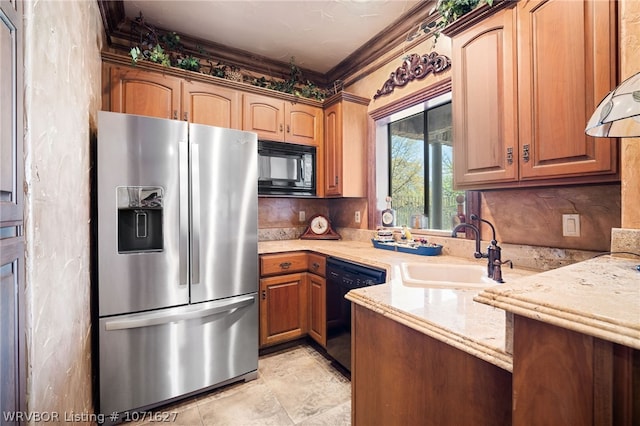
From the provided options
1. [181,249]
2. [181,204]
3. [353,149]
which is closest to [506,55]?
[353,149]

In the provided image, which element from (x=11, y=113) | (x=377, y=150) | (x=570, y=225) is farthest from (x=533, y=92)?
(x=11, y=113)

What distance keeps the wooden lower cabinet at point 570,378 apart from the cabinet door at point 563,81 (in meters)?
0.95

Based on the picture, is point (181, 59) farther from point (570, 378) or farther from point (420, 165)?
point (570, 378)

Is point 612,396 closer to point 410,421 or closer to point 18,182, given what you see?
point 410,421

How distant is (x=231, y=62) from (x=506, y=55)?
2.40 meters

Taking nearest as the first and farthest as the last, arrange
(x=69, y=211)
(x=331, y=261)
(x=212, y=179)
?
1. (x=69, y=211)
2. (x=212, y=179)
3. (x=331, y=261)

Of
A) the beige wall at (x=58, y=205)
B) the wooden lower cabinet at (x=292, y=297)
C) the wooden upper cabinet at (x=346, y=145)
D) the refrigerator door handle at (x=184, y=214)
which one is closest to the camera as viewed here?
the beige wall at (x=58, y=205)

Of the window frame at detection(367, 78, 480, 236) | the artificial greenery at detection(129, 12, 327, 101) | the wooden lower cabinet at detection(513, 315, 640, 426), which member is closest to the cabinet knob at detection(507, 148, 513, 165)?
the window frame at detection(367, 78, 480, 236)

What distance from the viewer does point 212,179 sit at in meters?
1.79

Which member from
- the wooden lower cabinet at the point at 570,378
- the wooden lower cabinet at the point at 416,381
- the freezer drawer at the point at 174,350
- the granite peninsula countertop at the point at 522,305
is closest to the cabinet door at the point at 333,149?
the freezer drawer at the point at 174,350

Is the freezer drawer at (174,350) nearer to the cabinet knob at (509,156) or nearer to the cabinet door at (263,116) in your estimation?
the cabinet door at (263,116)

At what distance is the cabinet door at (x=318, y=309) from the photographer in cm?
214

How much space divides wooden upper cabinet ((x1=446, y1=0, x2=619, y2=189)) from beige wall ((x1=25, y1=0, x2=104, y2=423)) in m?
1.82

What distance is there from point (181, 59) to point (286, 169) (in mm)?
1318
